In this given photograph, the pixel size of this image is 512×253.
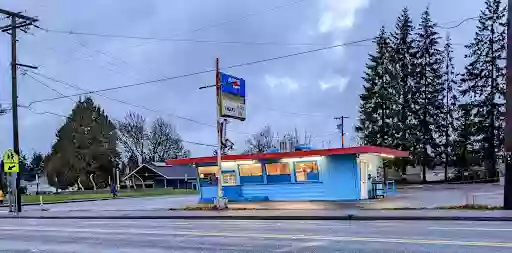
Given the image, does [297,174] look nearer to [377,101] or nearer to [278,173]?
[278,173]

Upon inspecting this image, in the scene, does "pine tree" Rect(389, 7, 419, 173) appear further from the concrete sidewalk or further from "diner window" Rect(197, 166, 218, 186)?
the concrete sidewalk

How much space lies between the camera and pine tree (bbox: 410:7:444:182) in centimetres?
5944

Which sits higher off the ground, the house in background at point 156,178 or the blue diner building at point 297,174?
the blue diner building at point 297,174

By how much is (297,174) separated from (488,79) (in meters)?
40.0

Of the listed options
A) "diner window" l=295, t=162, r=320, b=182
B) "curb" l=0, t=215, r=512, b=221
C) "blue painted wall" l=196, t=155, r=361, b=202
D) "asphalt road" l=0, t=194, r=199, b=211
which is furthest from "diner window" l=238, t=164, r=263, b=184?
"curb" l=0, t=215, r=512, b=221

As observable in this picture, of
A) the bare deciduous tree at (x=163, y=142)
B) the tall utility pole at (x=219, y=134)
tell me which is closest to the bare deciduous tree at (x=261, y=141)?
the bare deciduous tree at (x=163, y=142)

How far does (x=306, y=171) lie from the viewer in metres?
29.1

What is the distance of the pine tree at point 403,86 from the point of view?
5838 centimetres

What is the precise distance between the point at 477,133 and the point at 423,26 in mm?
14669

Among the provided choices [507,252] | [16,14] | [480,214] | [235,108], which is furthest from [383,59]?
[507,252]

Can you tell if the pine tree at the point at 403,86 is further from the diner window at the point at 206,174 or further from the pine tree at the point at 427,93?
the diner window at the point at 206,174

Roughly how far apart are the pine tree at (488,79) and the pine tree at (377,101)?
9498 mm

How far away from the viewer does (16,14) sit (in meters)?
31.0

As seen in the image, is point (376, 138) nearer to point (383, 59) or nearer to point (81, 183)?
point (383, 59)
